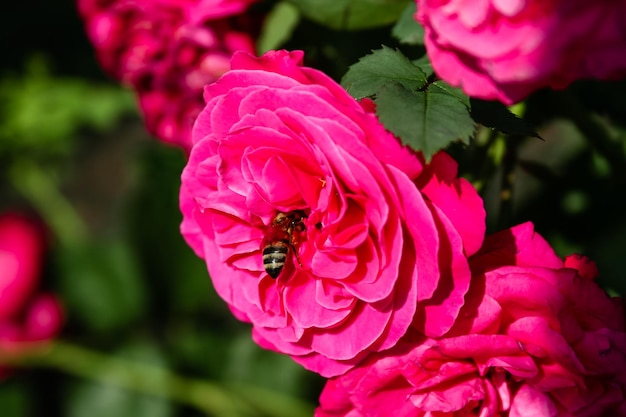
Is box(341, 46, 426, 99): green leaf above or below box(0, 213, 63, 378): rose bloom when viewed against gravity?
above

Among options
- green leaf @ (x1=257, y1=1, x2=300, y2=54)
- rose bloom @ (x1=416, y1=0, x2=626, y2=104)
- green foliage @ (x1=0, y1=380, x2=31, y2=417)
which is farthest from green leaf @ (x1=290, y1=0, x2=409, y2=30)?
green foliage @ (x1=0, y1=380, x2=31, y2=417)

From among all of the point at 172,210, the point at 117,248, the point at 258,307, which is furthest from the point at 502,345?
the point at 117,248

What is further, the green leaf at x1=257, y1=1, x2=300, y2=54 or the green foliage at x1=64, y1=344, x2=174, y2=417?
the green foliage at x1=64, y1=344, x2=174, y2=417

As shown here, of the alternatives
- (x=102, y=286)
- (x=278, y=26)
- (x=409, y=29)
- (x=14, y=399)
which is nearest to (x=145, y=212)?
(x=102, y=286)

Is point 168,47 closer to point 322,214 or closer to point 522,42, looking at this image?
point 322,214

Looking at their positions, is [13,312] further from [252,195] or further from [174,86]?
[252,195]

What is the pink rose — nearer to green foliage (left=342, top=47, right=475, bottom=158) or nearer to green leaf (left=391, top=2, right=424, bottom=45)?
green foliage (left=342, top=47, right=475, bottom=158)
